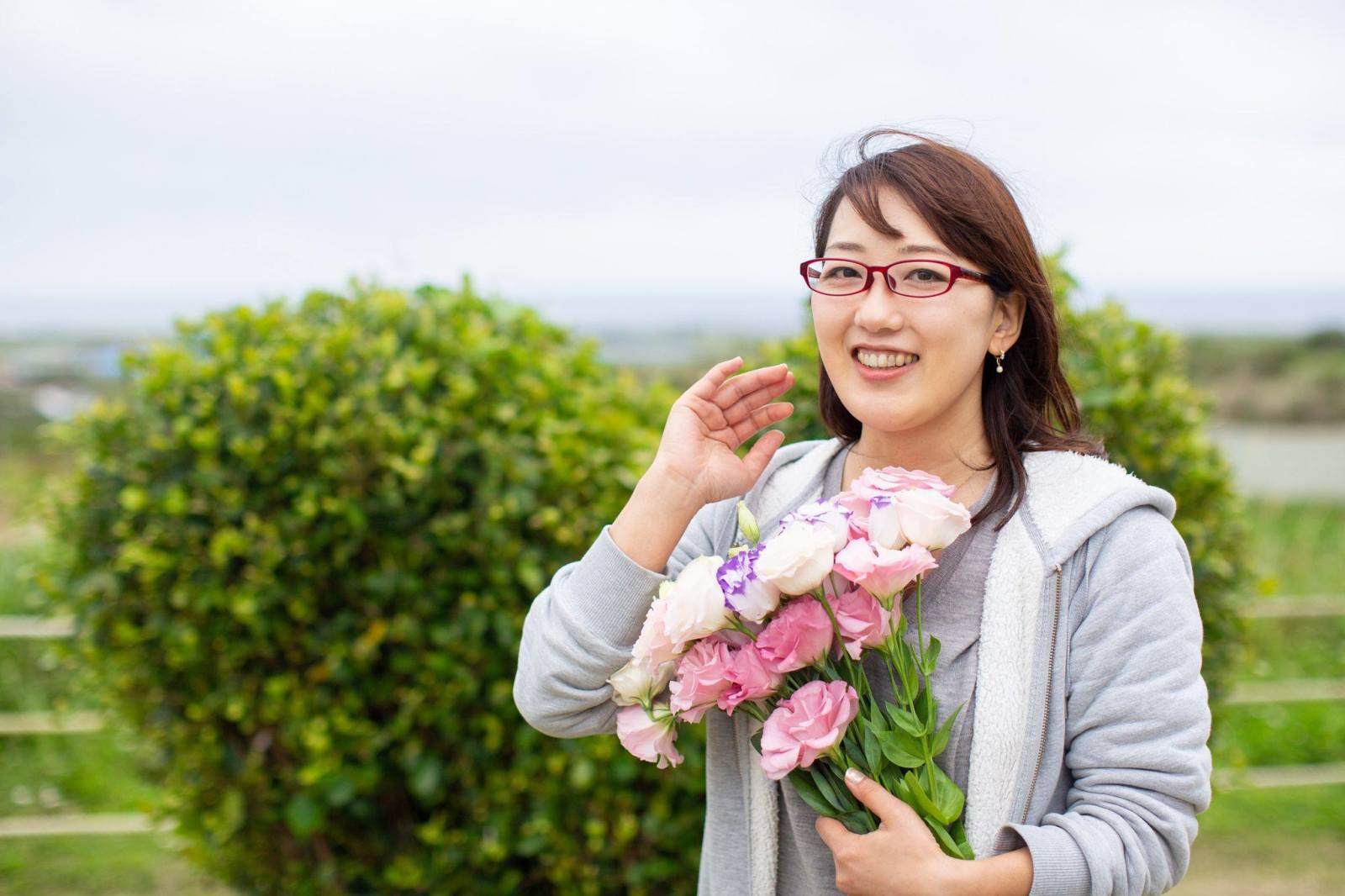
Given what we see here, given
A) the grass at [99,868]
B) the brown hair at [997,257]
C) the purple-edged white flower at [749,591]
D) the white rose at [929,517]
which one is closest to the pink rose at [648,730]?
the purple-edged white flower at [749,591]

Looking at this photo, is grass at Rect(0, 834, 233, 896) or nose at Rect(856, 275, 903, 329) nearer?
nose at Rect(856, 275, 903, 329)

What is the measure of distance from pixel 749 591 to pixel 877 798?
1.06 feet

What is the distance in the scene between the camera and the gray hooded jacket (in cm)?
141

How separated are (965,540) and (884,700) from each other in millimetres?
Answer: 265

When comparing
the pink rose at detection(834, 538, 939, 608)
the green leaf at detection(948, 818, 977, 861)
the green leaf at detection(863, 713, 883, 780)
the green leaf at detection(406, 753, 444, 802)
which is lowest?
the green leaf at detection(406, 753, 444, 802)

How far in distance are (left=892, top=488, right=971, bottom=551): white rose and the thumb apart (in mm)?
326

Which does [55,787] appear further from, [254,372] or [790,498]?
[790,498]

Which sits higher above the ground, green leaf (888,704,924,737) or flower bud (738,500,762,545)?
flower bud (738,500,762,545)

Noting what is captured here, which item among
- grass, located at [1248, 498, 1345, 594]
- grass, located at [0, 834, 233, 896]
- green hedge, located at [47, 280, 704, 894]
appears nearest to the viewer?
green hedge, located at [47, 280, 704, 894]

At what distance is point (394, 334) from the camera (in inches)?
130

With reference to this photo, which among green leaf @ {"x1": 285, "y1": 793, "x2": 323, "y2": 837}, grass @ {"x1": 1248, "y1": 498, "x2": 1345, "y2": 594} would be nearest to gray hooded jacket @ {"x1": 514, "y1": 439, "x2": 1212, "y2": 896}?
green leaf @ {"x1": 285, "y1": 793, "x2": 323, "y2": 837}

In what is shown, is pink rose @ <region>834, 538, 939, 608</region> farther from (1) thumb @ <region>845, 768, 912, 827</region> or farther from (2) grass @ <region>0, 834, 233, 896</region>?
(2) grass @ <region>0, 834, 233, 896</region>

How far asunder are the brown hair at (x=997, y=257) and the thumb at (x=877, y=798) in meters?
0.42

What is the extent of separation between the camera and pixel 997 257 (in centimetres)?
162
